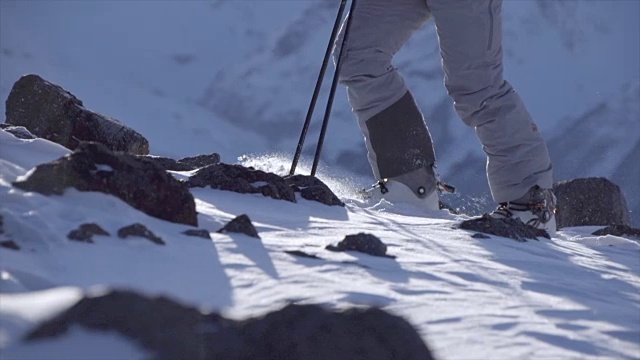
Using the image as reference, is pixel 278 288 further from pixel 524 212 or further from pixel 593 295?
pixel 524 212

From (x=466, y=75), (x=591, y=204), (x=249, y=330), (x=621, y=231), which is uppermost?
(x=466, y=75)

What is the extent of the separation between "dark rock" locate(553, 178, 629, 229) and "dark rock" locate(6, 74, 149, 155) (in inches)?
123

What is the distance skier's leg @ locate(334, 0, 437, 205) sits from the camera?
136 inches

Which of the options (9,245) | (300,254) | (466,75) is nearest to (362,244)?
(300,254)

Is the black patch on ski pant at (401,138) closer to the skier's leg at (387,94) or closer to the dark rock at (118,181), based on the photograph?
the skier's leg at (387,94)

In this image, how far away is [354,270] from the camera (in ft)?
5.39

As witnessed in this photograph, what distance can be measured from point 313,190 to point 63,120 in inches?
80.8

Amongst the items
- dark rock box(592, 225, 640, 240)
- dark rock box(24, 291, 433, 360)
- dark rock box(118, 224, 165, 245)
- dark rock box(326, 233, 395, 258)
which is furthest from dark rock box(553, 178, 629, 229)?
dark rock box(24, 291, 433, 360)

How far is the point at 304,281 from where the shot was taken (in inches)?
59.2

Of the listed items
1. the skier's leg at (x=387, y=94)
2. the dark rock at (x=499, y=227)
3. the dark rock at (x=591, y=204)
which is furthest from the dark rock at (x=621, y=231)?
the dark rock at (x=591, y=204)

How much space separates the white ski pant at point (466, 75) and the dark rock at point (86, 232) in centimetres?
196

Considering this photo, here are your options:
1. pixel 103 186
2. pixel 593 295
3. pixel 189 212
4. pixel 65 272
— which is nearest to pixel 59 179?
pixel 103 186

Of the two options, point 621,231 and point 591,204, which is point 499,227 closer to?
point 621,231

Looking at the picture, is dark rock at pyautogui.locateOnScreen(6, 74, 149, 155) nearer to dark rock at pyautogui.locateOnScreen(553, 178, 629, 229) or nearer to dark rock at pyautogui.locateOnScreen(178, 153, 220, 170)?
dark rock at pyautogui.locateOnScreen(178, 153, 220, 170)
